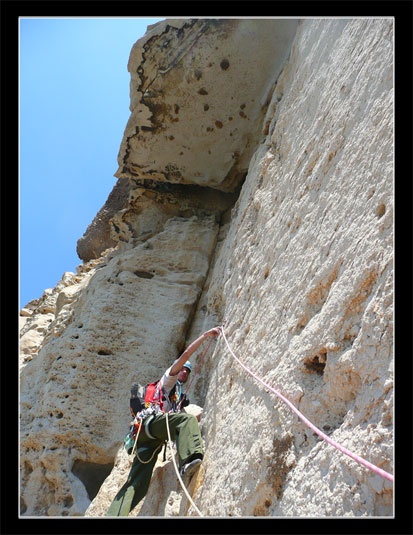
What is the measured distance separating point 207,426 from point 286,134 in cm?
271

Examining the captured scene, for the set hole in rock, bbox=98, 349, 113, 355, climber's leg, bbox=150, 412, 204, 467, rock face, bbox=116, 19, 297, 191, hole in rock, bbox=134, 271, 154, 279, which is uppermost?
rock face, bbox=116, 19, 297, 191

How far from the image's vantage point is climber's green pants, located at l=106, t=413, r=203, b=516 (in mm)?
3498

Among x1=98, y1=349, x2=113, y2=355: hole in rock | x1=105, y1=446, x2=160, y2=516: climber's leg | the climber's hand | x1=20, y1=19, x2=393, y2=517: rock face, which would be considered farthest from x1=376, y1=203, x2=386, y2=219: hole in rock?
x1=98, y1=349, x2=113, y2=355: hole in rock

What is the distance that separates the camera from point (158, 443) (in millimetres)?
3807

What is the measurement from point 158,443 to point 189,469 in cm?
45

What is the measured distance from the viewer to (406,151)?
210cm

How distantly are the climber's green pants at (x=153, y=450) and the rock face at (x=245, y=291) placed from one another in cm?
11

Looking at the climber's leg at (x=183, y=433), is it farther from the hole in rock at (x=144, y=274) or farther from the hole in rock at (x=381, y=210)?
the hole in rock at (x=144, y=274)

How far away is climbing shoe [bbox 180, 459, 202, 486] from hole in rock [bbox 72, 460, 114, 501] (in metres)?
1.88

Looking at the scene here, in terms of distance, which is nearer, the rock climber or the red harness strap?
the rock climber

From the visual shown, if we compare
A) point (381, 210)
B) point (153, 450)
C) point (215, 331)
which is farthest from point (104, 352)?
point (381, 210)

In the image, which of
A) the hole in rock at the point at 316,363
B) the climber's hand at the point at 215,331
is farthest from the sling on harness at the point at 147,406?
the hole in rock at the point at 316,363

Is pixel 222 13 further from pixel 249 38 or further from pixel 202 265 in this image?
pixel 202 265

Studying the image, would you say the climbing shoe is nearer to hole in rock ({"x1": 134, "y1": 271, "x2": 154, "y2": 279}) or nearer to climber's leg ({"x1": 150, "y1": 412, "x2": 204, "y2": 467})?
climber's leg ({"x1": 150, "y1": 412, "x2": 204, "y2": 467})
